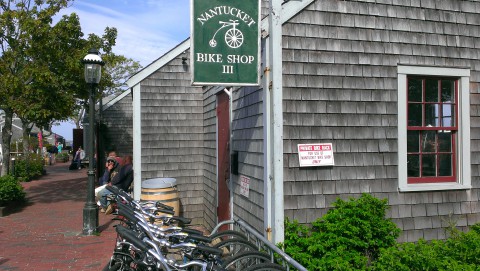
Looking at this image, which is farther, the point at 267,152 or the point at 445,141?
the point at 445,141

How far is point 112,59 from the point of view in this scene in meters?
13.3

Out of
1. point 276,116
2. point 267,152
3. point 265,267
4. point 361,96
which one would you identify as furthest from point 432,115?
point 265,267

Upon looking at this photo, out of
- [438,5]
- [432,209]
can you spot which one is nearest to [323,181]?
[432,209]

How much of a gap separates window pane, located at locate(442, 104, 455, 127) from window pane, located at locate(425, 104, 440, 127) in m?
0.09

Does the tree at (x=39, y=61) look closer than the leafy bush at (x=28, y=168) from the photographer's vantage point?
Yes

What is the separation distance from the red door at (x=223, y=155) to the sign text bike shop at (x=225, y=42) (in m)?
2.12

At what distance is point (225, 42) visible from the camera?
15.2ft

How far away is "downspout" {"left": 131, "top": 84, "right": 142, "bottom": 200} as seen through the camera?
9305mm

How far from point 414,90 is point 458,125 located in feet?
2.55

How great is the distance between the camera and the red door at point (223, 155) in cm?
687

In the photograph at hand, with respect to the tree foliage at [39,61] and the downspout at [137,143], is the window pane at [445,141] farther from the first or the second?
the tree foliage at [39,61]

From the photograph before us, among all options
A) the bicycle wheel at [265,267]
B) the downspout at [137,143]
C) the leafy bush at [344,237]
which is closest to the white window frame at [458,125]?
the leafy bush at [344,237]

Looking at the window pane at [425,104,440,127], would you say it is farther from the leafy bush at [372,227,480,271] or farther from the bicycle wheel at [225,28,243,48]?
the bicycle wheel at [225,28,243,48]

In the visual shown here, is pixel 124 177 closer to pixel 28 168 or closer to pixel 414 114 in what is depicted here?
pixel 414 114
